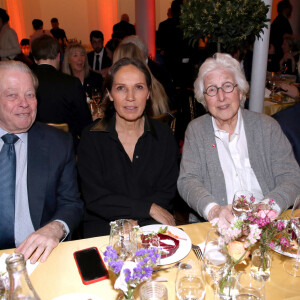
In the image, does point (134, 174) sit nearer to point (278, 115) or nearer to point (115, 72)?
point (115, 72)

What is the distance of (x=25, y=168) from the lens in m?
1.92

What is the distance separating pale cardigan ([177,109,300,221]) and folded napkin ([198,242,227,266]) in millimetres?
715

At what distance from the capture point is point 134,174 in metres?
2.31

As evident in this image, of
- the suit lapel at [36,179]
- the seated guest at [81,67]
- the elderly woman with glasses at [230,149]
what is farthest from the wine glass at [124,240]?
the seated guest at [81,67]

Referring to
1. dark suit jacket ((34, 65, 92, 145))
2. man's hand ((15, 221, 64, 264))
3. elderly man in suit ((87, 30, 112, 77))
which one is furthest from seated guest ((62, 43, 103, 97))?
man's hand ((15, 221, 64, 264))

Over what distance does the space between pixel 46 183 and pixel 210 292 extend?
116 centimetres

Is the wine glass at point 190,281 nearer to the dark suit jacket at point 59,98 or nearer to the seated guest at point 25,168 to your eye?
the seated guest at point 25,168

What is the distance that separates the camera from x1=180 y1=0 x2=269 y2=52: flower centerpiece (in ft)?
9.69

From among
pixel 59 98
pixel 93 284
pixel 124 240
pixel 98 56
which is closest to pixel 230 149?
pixel 124 240

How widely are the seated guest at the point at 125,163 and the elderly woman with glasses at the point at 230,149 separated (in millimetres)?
245

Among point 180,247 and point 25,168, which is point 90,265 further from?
point 25,168

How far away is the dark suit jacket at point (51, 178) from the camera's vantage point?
191 centimetres

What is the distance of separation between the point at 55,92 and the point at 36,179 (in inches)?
85.2

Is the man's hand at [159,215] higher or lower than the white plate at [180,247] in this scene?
lower
